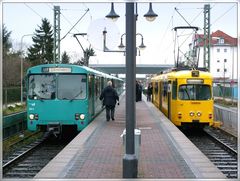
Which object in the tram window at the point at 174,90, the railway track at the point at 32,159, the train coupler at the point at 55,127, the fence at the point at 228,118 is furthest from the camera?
the fence at the point at 228,118

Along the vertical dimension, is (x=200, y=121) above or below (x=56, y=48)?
below

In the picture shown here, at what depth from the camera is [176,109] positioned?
64.2 feet

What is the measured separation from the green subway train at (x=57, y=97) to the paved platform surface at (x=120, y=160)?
1.58 m

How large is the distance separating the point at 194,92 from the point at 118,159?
984 cm

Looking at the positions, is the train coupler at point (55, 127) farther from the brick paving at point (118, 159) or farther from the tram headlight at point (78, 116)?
the brick paving at point (118, 159)

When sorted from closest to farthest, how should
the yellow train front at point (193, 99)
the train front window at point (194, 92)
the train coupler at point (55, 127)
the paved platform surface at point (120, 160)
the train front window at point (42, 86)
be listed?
1. the paved platform surface at point (120, 160)
2. the train coupler at point (55, 127)
3. the train front window at point (42, 86)
4. the yellow train front at point (193, 99)
5. the train front window at point (194, 92)

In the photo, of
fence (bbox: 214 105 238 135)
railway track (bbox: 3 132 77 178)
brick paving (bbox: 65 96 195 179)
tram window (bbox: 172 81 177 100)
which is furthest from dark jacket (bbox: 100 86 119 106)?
fence (bbox: 214 105 238 135)

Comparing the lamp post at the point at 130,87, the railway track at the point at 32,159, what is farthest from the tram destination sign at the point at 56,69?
the lamp post at the point at 130,87

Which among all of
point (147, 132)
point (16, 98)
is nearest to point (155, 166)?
point (147, 132)

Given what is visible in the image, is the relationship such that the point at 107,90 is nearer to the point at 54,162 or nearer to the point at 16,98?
the point at 54,162

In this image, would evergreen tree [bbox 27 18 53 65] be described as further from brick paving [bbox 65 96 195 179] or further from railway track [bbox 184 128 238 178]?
brick paving [bbox 65 96 195 179]

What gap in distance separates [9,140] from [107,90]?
4.60 m

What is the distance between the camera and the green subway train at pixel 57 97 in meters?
16.6

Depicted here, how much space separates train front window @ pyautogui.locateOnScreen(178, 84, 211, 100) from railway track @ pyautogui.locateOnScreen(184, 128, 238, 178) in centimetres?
170
